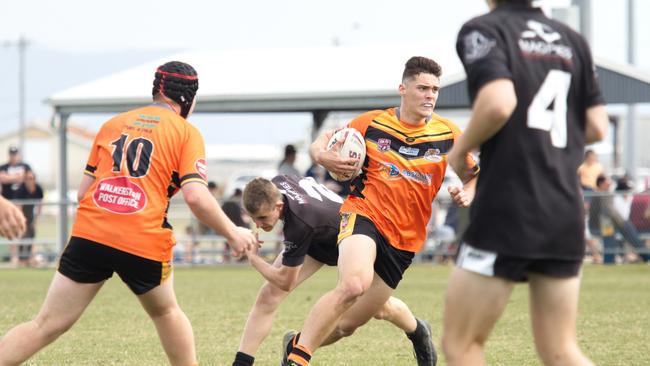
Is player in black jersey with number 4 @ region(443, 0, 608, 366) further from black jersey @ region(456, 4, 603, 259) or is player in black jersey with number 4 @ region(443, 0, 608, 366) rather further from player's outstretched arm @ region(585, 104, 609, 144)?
player's outstretched arm @ region(585, 104, 609, 144)

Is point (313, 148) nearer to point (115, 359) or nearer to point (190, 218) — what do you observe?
point (115, 359)

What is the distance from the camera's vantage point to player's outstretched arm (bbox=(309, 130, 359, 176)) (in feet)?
24.8

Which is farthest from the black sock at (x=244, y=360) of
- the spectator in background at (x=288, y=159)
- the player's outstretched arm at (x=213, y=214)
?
the spectator in background at (x=288, y=159)

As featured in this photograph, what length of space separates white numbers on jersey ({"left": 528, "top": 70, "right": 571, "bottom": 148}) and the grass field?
3.84 metres

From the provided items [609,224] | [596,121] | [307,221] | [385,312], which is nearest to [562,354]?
[596,121]

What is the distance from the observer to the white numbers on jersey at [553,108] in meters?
4.82

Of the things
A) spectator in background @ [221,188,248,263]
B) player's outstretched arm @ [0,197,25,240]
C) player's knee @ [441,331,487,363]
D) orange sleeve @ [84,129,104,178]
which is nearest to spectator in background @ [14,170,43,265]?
spectator in background @ [221,188,248,263]

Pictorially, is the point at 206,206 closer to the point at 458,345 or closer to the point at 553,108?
the point at 458,345

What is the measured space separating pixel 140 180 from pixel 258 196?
4.58 ft

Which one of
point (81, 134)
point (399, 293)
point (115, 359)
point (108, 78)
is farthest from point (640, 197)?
point (81, 134)

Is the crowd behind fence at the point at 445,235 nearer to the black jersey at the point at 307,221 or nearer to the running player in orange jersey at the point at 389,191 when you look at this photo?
the black jersey at the point at 307,221

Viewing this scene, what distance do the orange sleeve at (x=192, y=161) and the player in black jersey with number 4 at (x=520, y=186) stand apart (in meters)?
1.77

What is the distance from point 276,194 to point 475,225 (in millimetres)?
2886

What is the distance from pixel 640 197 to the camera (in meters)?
21.0
